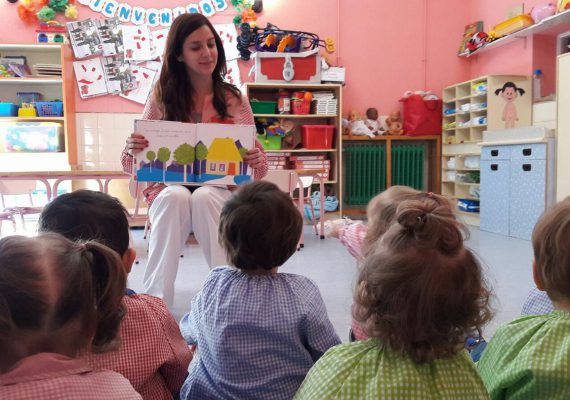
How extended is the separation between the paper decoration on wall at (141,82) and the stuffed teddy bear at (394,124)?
8.35 feet

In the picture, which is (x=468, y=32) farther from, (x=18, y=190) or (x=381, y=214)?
(x=381, y=214)

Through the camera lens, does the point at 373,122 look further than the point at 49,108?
Yes

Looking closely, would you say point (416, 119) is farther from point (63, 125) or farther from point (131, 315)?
point (131, 315)

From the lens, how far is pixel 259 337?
933mm

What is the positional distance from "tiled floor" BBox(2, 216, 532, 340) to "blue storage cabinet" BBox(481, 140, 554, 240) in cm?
19

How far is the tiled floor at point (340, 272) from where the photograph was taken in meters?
1.99

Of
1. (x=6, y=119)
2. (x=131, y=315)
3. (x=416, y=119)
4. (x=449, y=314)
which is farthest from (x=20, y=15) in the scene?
(x=449, y=314)

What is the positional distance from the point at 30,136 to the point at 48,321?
197 inches

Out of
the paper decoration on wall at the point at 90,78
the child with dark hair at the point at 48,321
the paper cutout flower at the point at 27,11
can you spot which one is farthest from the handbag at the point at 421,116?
the child with dark hair at the point at 48,321

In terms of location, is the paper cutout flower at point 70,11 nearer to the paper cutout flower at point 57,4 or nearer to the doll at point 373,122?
the paper cutout flower at point 57,4

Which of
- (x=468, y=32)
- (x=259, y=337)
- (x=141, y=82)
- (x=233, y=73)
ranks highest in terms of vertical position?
(x=468, y=32)

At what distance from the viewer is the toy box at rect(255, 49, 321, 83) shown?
4.92 metres

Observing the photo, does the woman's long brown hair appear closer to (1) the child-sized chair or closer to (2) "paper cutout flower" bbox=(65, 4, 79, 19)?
(1) the child-sized chair

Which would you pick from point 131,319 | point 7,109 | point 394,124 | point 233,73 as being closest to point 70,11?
point 7,109
